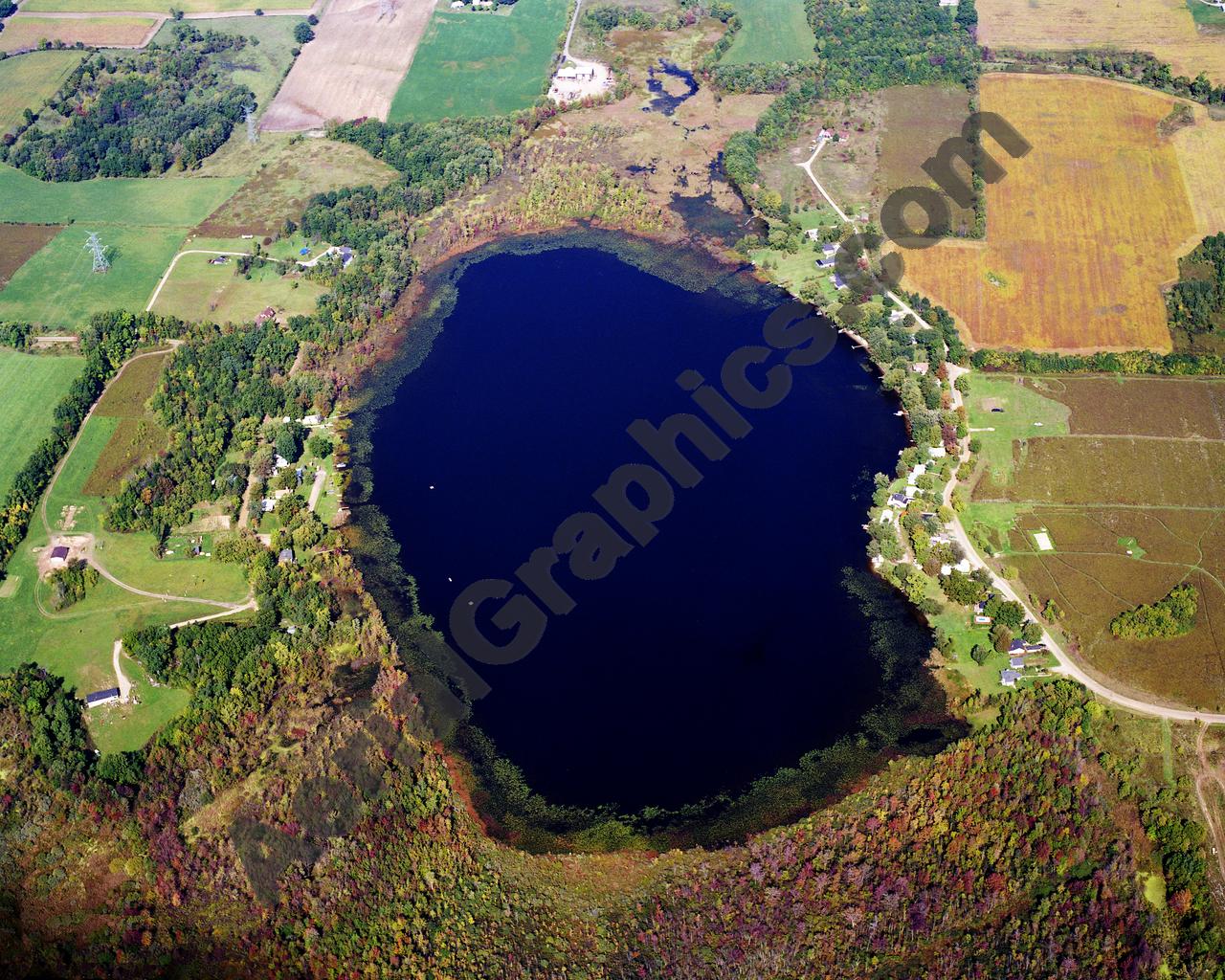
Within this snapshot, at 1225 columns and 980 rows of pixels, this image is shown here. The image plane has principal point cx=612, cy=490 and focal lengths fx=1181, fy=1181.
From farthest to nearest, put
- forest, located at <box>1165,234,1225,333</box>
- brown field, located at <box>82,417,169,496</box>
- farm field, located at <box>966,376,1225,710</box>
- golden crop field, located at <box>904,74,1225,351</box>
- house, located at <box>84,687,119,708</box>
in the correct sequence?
golden crop field, located at <box>904,74,1225,351</box> → forest, located at <box>1165,234,1225,333</box> → brown field, located at <box>82,417,169,496</box> → farm field, located at <box>966,376,1225,710</box> → house, located at <box>84,687,119,708</box>

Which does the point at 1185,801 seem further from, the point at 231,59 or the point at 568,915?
the point at 231,59

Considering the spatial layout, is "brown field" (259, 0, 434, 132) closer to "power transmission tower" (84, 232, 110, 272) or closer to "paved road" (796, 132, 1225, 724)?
"power transmission tower" (84, 232, 110, 272)

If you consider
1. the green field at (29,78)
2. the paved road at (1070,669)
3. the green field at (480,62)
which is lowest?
the paved road at (1070,669)

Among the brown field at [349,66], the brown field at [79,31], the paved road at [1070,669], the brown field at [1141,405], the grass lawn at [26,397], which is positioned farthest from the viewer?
the brown field at [79,31]

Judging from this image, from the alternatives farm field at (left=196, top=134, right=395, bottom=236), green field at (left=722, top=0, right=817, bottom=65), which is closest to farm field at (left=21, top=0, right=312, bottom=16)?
farm field at (left=196, top=134, right=395, bottom=236)

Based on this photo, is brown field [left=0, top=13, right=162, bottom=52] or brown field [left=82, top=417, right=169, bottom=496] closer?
brown field [left=82, top=417, right=169, bottom=496]

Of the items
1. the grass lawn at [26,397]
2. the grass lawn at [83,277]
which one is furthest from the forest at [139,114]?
the grass lawn at [26,397]

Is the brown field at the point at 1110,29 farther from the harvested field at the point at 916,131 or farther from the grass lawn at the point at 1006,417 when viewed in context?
the grass lawn at the point at 1006,417
